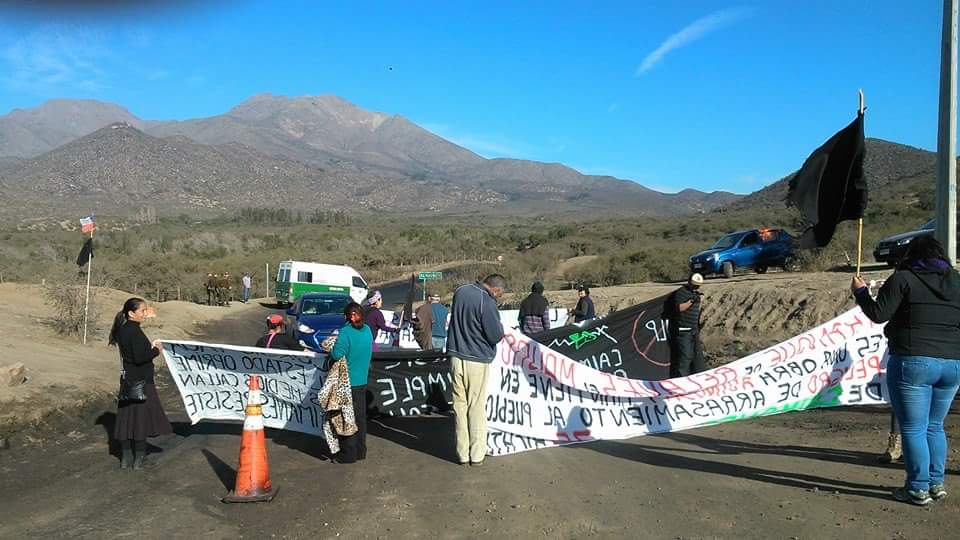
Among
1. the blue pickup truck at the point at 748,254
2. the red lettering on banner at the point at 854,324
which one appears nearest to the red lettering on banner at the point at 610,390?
the red lettering on banner at the point at 854,324

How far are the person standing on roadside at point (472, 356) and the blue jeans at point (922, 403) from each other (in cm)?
334

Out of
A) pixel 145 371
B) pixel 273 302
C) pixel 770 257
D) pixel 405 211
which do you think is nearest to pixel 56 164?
pixel 405 211

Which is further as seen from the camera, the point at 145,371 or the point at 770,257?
the point at 770,257

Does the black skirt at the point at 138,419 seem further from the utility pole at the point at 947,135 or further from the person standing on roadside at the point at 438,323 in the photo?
the utility pole at the point at 947,135

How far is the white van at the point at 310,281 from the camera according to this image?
3447cm

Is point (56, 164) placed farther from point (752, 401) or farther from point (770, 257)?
point (752, 401)

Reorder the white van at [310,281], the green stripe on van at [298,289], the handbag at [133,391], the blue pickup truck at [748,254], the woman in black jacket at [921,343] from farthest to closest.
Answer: the white van at [310,281]
the green stripe on van at [298,289]
the blue pickup truck at [748,254]
the handbag at [133,391]
the woman in black jacket at [921,343]

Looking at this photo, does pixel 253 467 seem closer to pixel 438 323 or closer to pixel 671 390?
pixel 671 390

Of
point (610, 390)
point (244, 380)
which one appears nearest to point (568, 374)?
point (610, 390)

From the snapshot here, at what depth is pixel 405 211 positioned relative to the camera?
186125 mm

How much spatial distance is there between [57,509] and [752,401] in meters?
6.28

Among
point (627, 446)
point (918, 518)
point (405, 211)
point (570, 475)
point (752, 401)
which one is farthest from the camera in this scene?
point (405, 211)

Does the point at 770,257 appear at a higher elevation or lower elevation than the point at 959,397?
higher

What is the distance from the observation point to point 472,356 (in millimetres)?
7297
